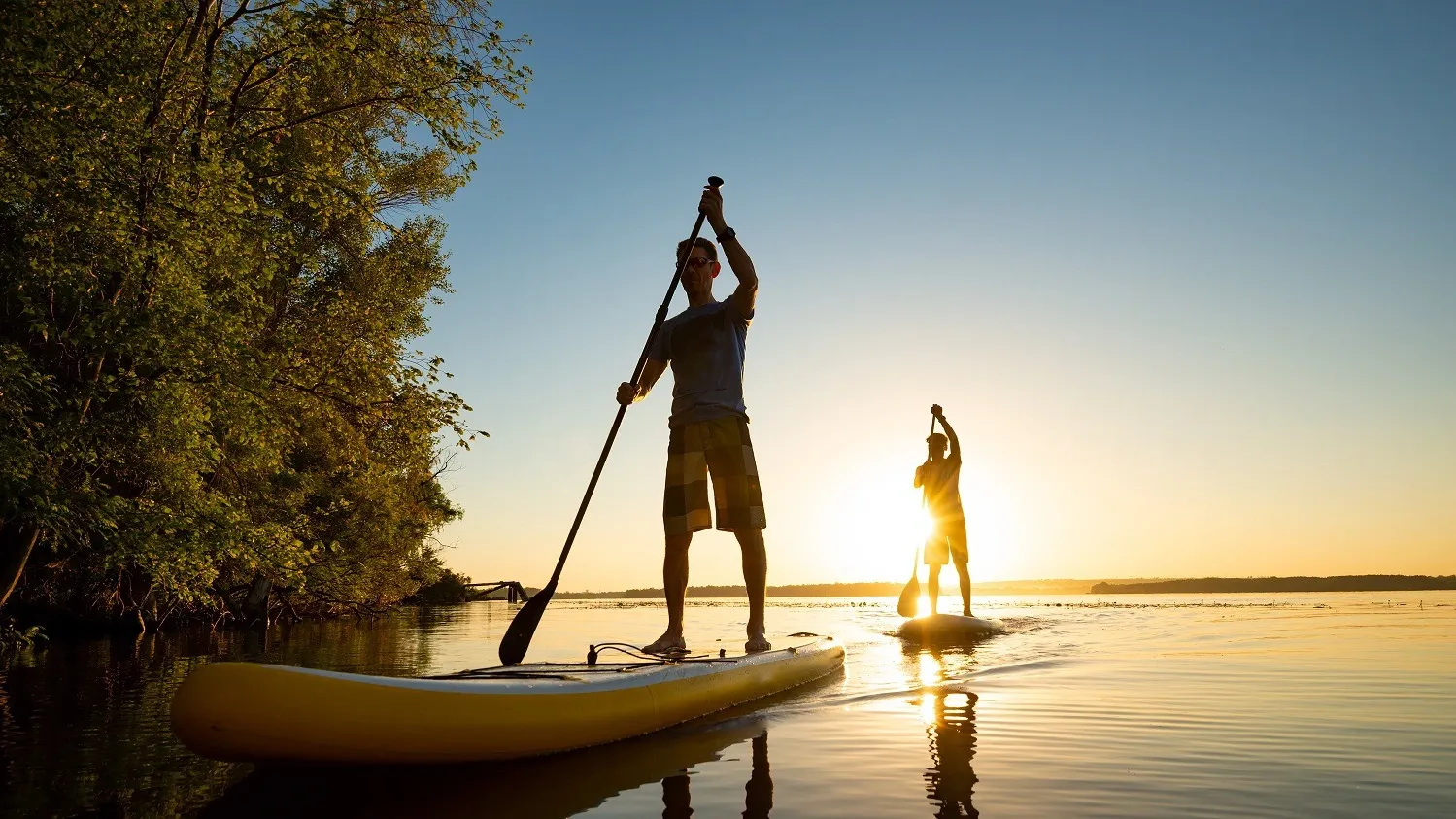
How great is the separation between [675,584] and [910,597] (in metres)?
9.15

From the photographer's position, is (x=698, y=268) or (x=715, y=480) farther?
(x=698, y=268)

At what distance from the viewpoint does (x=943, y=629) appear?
11.0 m

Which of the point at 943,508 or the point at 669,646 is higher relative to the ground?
the point at 943,508

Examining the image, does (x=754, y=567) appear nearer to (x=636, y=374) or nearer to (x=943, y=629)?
(x=636, y=374)

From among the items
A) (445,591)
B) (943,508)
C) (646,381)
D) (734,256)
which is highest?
(734,256)

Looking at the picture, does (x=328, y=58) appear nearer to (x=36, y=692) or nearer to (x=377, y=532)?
(x=36, y=692)

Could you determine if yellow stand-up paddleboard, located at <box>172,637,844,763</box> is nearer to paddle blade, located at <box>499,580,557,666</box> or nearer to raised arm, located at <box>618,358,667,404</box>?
paddle blade, located at <box>499,580,557,666</box>


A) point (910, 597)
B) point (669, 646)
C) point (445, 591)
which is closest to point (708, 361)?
point (669, 646)

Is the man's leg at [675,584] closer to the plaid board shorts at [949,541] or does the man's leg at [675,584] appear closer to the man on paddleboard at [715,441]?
the man on paddleboard at [715,441]

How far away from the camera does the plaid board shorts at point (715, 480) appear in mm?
6312

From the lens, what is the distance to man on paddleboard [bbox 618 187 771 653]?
6312 millimetres

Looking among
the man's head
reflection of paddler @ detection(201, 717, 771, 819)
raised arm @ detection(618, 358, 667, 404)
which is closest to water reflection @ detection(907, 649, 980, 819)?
reflection of paddler @ detection(201, 717, 771, 819)

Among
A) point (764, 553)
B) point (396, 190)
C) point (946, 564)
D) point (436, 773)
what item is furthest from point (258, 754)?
point (396, 190)

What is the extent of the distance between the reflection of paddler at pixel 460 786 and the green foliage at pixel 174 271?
22.6ft
